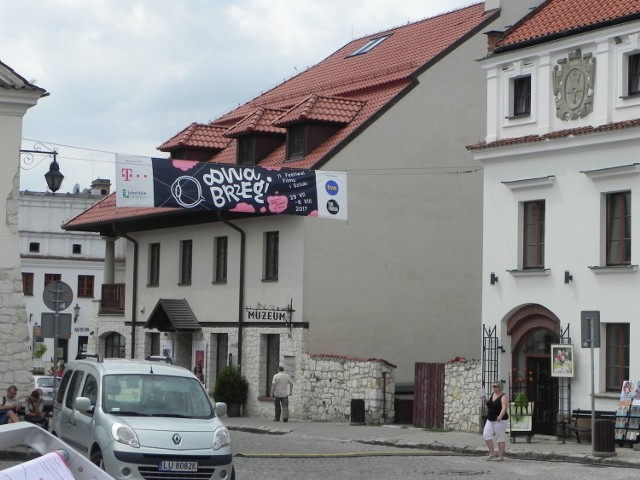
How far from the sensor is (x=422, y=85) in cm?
3853

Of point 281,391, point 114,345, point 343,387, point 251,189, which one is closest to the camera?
point 251,189

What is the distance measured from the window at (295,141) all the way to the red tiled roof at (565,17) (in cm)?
972

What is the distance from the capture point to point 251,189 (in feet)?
113

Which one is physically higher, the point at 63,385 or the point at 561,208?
the point at 561,208

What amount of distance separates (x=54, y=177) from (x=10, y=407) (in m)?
7.16

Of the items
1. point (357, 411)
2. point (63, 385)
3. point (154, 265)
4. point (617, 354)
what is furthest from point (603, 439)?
point (154, 265)

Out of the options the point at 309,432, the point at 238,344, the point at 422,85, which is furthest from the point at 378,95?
the point at 309,432

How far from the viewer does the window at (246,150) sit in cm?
4222

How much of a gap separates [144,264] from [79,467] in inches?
1559

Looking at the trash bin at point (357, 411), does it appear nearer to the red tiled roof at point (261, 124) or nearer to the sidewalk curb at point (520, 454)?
the sidewalk curb at point (520, 454)

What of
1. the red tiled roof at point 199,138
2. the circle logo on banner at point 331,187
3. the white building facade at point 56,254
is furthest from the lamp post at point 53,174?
the white building facade at point 56,254

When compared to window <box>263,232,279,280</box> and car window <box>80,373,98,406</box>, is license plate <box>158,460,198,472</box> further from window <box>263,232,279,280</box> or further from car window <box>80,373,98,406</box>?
window <box>263,232,279,280</box>

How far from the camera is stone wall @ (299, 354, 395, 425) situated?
3475 centimetres

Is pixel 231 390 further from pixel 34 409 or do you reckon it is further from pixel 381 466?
pixel 381 466
